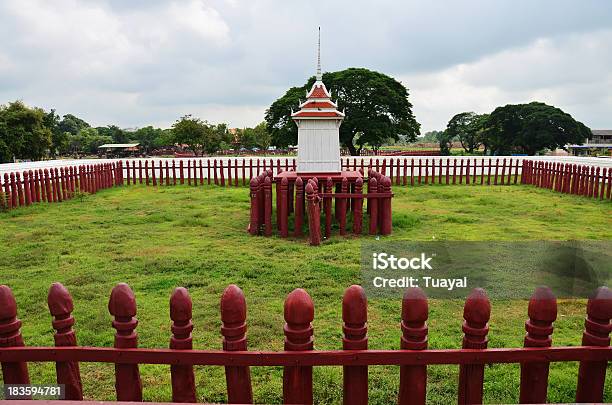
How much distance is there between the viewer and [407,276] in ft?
15.1

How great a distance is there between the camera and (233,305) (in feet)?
7.29

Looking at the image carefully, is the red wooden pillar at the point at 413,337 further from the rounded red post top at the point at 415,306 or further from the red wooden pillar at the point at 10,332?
the red wooden pillar at the point at 10,332

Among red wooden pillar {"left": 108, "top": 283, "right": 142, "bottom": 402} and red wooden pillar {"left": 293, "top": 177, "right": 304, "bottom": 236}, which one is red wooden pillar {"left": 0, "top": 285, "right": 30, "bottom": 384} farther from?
red wooden pillar {"left": 293, "top": 177, "right": 304, "bottom": 236}

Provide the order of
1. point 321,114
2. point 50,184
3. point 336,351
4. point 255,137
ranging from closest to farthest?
1. point 336,351
2. point 321,114
3. point 50,184
4. point 255,137

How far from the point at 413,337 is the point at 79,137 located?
2562 inches

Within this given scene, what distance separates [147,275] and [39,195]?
9396 millimetres

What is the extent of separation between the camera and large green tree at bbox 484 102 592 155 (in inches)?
1545

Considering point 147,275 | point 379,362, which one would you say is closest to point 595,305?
point 379,362

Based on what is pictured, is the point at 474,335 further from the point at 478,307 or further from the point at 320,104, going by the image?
the point at 320,104

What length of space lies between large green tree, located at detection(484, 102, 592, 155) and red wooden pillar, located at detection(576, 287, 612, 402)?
4115 centimetres

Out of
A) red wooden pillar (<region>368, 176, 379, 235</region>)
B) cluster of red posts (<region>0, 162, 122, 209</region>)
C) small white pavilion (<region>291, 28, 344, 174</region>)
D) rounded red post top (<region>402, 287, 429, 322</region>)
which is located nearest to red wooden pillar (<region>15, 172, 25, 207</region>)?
cluster of red posts (<region>0, 162, 122, 209</region>)

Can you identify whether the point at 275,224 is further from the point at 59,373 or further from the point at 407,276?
the point at 59,373

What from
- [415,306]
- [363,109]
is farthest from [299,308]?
[363,109]

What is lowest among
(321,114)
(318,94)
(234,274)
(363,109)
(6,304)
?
(234,274)
